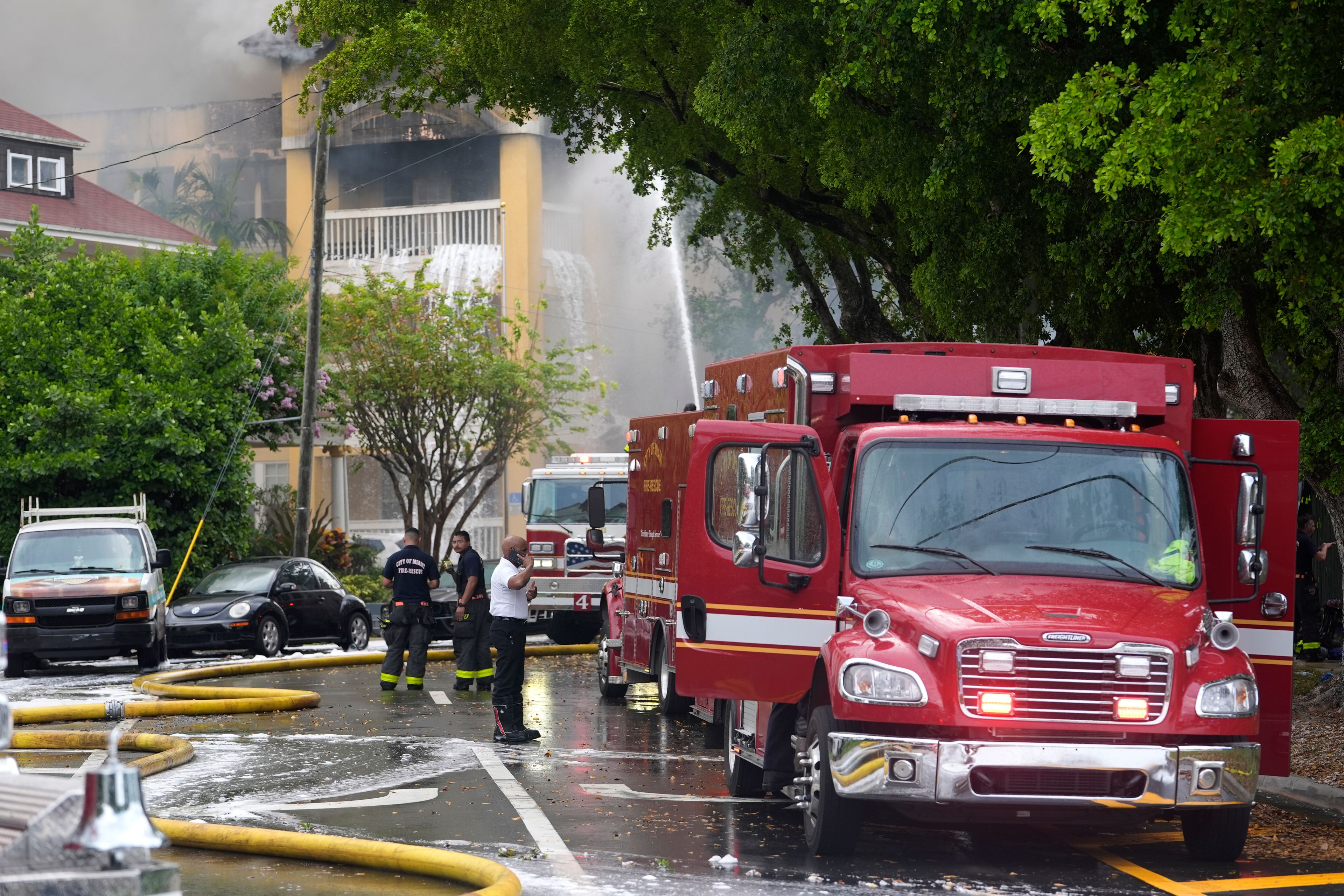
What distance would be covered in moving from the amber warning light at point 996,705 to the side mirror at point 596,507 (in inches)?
427

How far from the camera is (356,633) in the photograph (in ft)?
86.0

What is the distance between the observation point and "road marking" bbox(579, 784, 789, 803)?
11.1m

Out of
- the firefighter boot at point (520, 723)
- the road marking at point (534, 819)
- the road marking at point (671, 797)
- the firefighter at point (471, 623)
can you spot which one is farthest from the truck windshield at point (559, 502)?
the road marking at point (671, 797)

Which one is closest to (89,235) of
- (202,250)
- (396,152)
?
(202,250)

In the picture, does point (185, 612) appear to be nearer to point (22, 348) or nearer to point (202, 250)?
point (22, 348)

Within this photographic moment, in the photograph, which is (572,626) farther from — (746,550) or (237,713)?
(746,550)

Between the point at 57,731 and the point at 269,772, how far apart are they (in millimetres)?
3097

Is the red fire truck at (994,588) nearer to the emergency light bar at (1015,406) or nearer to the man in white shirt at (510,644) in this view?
the emergency light bar at (1015,406)

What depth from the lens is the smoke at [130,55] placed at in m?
57.0

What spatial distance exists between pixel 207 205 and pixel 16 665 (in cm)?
4145

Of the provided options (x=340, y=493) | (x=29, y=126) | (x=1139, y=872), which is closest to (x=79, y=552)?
(x=1139, y=872)

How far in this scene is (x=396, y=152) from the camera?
185ft

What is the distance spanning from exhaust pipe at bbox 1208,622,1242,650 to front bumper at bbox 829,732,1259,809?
2.06 ft

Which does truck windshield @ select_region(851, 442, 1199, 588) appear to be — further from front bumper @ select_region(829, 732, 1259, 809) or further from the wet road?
the wet road
